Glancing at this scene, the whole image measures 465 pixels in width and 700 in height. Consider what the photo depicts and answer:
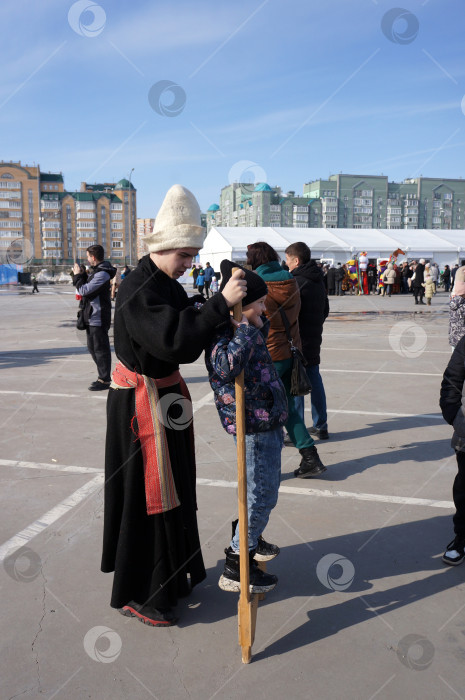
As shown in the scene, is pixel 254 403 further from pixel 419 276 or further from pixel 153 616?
pixel 419 276

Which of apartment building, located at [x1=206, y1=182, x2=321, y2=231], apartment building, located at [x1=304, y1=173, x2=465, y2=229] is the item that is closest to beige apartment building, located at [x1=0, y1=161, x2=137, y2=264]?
apartment building, located at [x1=206, y1=182, x2=321, y2=231]

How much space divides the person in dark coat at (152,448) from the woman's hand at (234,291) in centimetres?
18

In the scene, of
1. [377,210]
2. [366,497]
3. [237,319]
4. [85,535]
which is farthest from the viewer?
[377,210]

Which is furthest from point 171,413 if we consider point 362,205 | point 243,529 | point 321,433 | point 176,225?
point 362,205

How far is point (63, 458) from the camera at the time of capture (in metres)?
5.25

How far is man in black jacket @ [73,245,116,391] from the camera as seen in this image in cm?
823

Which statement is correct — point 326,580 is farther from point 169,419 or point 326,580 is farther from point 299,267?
point 299,267

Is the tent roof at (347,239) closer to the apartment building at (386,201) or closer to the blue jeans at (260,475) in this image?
the blue jeans at (260,475)

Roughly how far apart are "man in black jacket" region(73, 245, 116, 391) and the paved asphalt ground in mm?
1586

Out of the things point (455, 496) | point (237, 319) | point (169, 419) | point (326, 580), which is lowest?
point (326, 580)

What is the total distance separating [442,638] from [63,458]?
358cm

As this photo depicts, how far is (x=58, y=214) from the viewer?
431ft

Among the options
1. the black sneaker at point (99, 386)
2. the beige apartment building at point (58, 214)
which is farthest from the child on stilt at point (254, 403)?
the beige apartment building at point (58, 214)

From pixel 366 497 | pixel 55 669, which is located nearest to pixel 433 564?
pixel 366 497
